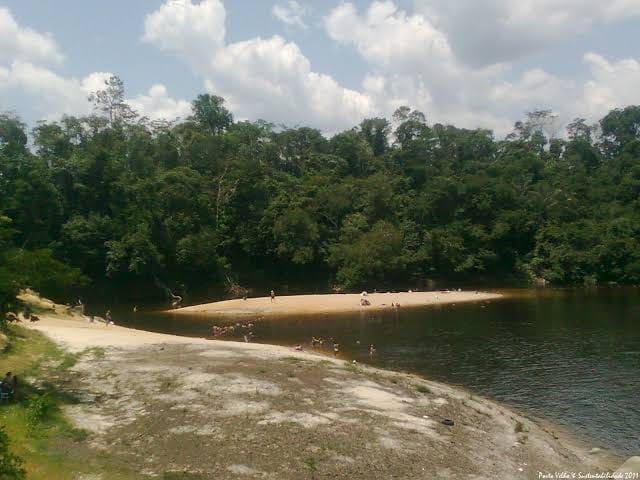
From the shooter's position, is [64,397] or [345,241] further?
[345,241]

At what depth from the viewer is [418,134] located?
116 m

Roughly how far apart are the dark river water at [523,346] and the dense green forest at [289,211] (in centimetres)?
1589

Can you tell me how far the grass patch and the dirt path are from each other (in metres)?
0.53

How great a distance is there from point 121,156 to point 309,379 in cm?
6521

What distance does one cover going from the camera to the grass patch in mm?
15273

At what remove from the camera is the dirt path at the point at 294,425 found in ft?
55.3

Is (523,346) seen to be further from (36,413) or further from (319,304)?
(36,413)

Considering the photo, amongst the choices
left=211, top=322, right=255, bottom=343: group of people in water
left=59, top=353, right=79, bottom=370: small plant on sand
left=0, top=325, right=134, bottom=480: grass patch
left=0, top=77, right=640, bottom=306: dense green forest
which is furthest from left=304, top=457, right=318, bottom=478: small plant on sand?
left=0, top=77, right=640, bottom=306: dense green forest

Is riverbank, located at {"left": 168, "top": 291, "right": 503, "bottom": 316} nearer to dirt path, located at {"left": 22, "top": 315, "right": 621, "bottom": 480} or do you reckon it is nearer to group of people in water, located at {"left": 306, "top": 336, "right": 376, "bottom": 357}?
group of people in water, located at {"left": 306, "top": 336, "right": 376, "bottom": 357}

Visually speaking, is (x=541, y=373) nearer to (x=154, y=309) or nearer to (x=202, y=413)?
(x=202, y=413)

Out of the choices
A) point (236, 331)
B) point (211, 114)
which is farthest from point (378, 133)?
point (236, 331)

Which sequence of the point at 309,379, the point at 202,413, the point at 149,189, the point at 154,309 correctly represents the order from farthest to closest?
the point at 149,189, the point at 154,309, the point at 309,379, the point at 202,413

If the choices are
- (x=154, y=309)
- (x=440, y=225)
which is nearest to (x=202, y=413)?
(x=154, y=309)

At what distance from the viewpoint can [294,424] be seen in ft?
66.3
